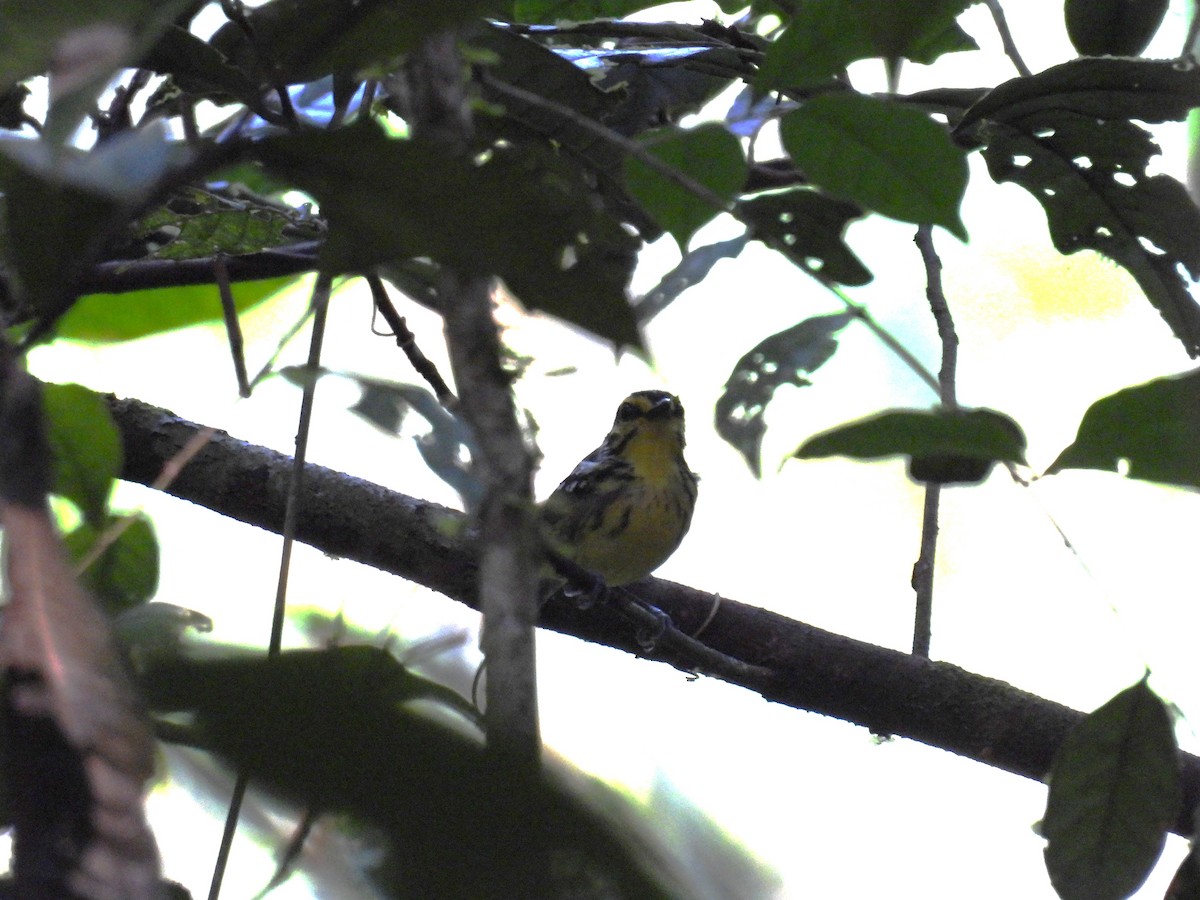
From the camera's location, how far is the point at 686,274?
3.28 ft

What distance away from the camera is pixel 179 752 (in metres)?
0.48

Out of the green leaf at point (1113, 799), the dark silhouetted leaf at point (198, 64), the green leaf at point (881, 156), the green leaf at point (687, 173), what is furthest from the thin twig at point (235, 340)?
the green leaf at point (1113, 799)

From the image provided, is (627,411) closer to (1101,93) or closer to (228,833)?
(1101,93)

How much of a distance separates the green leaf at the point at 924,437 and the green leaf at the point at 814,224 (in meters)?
0.37

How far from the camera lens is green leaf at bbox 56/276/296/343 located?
165 cm

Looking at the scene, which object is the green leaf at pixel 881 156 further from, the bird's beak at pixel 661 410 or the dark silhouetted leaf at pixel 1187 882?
the bird's beak at pixel 661 410

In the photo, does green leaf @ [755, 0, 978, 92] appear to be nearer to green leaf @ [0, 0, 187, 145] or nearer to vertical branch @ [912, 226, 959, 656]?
green leaf @ [0, 0, 187, 145]

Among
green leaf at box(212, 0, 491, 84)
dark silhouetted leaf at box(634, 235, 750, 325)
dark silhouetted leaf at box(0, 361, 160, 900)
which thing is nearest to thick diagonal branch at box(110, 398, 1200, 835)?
dark silhouetted leaf at box(634, 235, 750, 325)

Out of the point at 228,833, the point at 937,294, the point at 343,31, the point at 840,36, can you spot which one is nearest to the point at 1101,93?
the point at 937,294

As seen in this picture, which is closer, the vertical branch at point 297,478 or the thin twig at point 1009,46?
the vertical branch at point 297,478

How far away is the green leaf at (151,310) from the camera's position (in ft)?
5.42

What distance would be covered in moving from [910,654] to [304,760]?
165cm

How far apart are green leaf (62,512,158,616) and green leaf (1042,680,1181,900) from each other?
0.68 m

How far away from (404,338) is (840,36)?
1.73 ft
